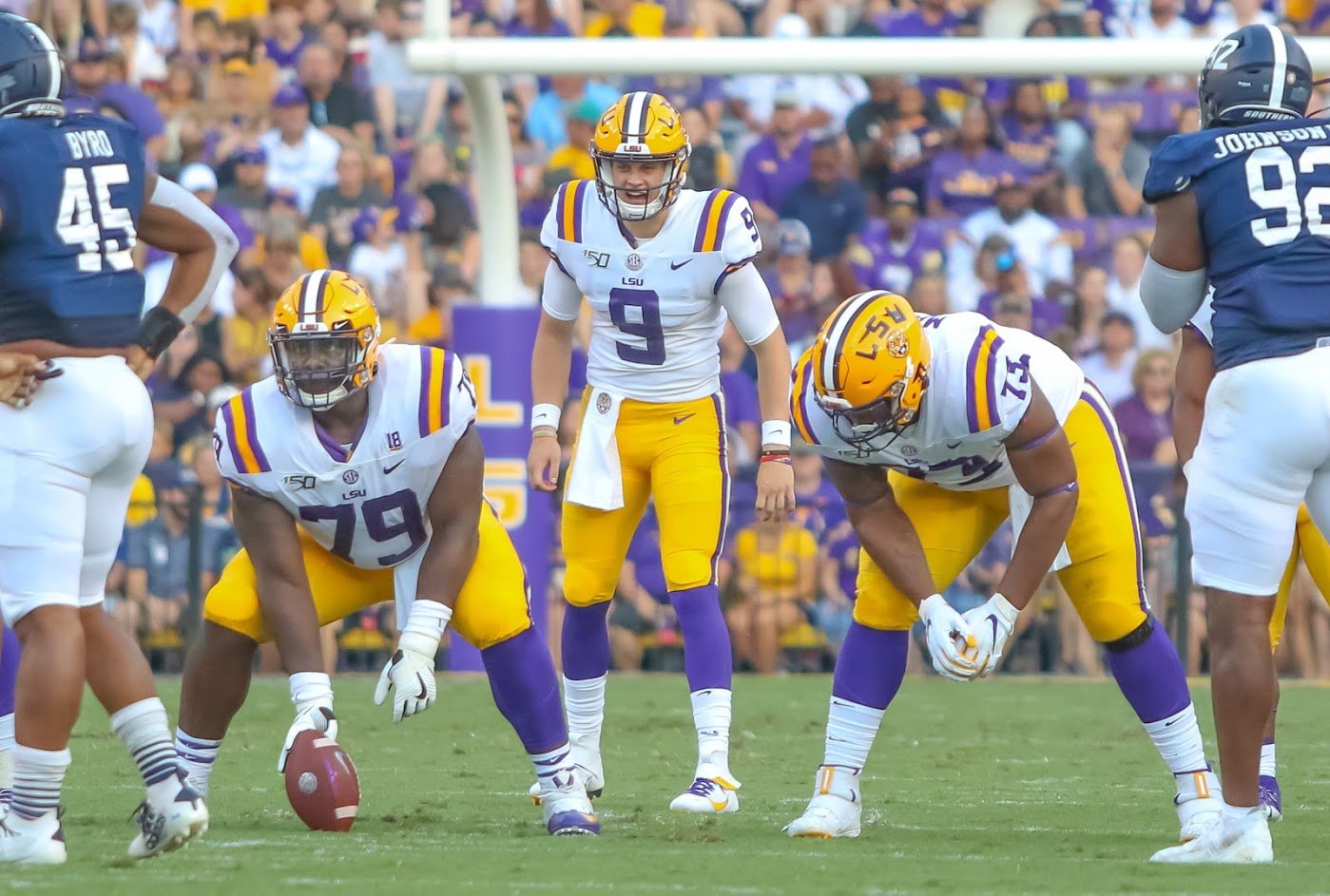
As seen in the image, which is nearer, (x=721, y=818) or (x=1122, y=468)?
(x=1122, y=468)

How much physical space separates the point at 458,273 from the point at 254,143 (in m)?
1.95

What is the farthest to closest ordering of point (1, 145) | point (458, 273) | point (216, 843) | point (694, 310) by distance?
1. point (458, 273)
2. point (694, 310)
3. point (216, 843)
4. point (1, 145)

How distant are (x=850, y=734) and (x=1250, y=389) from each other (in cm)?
149

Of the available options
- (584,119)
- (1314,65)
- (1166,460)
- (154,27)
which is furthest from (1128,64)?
(154,27)

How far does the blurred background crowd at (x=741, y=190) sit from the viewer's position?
420 inches

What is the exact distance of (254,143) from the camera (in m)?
12.9

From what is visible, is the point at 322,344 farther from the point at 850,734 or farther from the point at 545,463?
the point at 850,734

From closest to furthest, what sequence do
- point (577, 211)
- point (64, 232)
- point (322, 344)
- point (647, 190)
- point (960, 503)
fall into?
1. point (64, 232)
2. point (322, 344)
3. point (960, 503)
4. point (647, 190)
5. point (577, 211)

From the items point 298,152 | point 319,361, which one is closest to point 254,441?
point 319,361

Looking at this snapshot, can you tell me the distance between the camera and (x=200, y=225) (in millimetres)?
5449

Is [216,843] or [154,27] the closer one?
[216,843]

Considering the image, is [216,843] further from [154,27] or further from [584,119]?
[154,27]

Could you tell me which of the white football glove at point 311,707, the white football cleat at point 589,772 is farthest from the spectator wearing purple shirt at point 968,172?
the white football glove at point 311,707

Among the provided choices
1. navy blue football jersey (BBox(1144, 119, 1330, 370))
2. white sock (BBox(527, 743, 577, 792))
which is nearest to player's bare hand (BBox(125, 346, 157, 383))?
white sock (BBox(527, 743, 577, 792))
